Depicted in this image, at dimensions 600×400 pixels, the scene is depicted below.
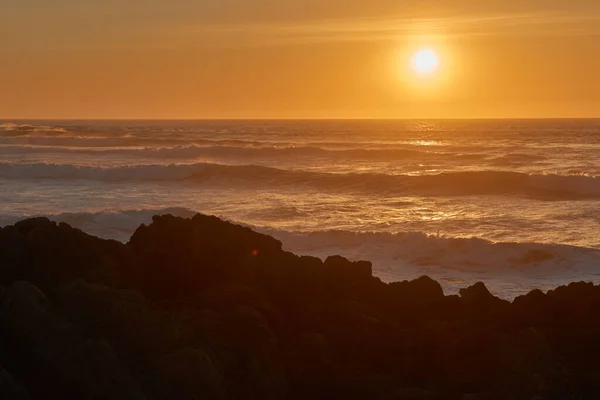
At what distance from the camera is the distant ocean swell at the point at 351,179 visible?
33.6 m

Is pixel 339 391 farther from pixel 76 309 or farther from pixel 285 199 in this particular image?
pixel 285 199

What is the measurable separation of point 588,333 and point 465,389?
1.01m

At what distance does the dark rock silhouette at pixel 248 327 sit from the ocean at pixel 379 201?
794 centimetres

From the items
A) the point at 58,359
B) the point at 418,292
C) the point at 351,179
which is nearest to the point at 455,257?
the point at 418,292

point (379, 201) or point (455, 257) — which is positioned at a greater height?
point (455, 257)

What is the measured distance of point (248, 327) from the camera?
18.5ft

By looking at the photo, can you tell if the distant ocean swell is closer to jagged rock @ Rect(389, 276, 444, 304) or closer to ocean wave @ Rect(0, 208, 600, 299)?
ocean wave @ Rect(0, 208, 600, 299)

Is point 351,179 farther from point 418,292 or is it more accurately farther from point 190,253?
point 190,253

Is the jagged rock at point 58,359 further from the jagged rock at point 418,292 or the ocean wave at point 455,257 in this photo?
the ocean wave at point 455,257

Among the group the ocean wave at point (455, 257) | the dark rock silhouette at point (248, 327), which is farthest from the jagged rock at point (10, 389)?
the ocean wave at point (455, 257)

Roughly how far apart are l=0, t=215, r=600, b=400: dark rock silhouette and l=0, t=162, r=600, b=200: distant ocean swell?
2581 centimetres

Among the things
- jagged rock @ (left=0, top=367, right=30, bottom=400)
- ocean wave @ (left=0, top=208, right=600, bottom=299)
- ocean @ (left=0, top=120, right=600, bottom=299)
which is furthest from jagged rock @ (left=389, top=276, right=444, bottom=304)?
ocean @ (left=0, top=120, right=600, bottom=299)

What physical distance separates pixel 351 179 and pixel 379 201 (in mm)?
6409

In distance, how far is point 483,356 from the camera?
233 inches
